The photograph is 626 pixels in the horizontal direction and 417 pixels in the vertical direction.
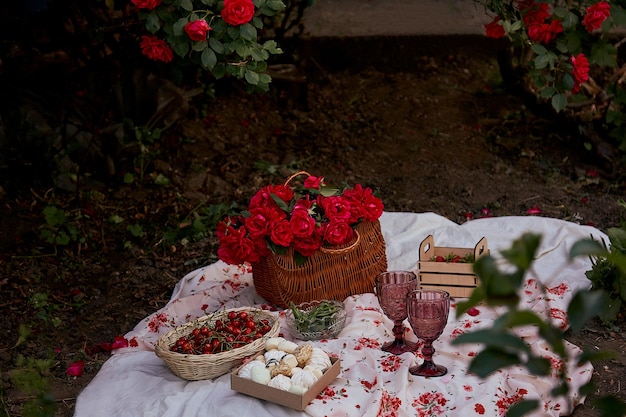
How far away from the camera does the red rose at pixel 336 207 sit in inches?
139

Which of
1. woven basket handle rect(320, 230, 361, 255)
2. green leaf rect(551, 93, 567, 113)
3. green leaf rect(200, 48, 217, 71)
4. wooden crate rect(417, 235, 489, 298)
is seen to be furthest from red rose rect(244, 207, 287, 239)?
green leaf rect(551, 93, 567, 113)

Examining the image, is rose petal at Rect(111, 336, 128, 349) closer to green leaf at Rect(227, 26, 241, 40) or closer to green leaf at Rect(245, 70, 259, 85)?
green leaf at Rect(245, 70, 259, 85)

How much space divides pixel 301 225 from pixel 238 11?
35.7 inches

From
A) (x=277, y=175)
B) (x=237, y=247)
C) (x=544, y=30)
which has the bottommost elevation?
(x=277, y=175)

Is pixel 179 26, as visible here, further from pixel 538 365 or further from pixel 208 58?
pixel 538 365

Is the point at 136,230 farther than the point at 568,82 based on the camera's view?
Yes

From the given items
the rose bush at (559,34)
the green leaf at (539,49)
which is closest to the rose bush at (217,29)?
the rose bush at (559,34)

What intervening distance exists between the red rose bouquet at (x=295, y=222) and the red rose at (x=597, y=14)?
5.44 ft

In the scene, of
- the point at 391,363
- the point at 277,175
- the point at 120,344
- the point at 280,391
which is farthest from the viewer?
the point at 277,175

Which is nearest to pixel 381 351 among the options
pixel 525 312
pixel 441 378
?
pixel 441 378

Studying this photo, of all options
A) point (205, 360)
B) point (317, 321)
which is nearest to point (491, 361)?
point (205, 360)

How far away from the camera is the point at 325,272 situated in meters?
3.63

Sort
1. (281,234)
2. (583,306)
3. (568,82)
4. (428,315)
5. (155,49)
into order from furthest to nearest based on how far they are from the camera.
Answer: (568,82)
(155,49)
(281,234)
(428,315)
(583,306)

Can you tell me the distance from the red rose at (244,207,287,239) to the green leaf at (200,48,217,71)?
0.63 meters
